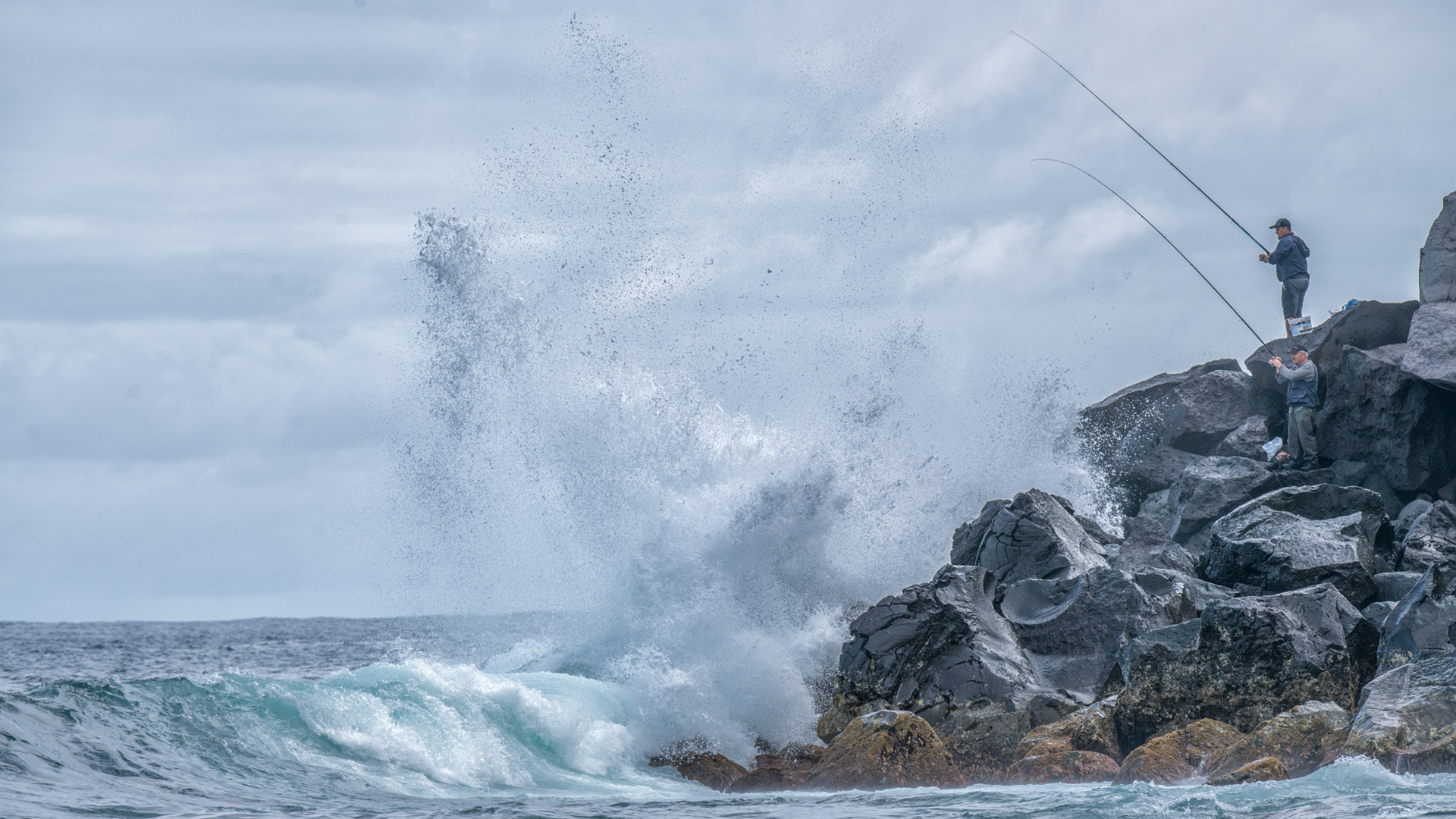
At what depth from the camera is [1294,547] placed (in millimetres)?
10062

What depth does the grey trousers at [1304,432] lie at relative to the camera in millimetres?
13117

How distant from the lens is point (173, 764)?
8.89 m

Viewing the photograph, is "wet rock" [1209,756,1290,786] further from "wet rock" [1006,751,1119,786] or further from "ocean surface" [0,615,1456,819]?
"wet rock" [1006,751,1119,786]

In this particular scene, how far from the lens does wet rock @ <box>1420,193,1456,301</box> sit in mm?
12445

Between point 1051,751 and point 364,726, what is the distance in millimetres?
5990

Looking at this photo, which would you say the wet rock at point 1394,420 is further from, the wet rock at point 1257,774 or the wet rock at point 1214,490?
the wet rock at point 1257,774

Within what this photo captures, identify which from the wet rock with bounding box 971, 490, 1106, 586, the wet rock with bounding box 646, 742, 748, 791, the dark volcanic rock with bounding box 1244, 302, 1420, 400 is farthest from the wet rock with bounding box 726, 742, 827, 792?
the dark volcanic rock with bounding box 1244, 302, 1420, 400

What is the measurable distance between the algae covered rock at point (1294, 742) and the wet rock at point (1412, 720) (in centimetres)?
15

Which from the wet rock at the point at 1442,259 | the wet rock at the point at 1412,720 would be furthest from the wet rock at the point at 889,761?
the wet rock at the point at 1442,259

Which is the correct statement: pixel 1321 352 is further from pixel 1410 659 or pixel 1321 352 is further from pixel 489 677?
pixel 489 677

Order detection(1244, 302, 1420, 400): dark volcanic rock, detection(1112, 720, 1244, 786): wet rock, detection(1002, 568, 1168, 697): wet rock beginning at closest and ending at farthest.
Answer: detection(1112, 720, 1244, 786): wet rock
detection(1002, 568, 1168, 697): wet rock
detection(1244, 302, 1420, 400): dark volcanic rock

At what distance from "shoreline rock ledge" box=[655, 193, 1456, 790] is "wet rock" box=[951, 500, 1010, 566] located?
0.04m

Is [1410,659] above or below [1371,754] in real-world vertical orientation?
above

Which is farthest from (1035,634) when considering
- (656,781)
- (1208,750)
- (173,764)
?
(173,764)
